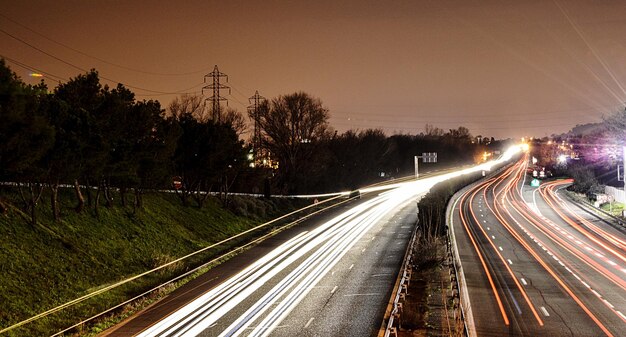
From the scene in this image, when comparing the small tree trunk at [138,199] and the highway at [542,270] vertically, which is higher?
the small tree trunk at [138,199]

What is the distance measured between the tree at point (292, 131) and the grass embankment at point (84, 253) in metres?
32.4

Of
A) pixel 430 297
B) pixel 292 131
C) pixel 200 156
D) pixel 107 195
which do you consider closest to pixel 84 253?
pixel 107 195

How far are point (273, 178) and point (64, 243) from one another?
51727mm

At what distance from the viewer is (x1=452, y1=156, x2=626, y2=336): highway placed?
23812 millimetres

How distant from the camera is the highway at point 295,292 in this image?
23.0 metres

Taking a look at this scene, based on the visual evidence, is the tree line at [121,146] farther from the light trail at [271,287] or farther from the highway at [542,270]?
the highway at [542,270]

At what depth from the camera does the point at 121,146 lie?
38.3m

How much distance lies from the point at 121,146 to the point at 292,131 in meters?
45.3

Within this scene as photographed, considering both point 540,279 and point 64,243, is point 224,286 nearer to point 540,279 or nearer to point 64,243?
point 64,243

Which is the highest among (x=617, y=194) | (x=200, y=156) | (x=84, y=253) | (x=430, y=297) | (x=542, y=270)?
(x=200, y=156)

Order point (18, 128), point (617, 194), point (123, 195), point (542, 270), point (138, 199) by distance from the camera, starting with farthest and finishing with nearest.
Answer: point (617, 194)
point (138, 199)
point (123, 195)
point (542, 270)
point (18, 128)

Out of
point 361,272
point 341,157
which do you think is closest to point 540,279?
point 361,272

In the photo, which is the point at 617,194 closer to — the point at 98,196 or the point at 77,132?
the point at 98,196

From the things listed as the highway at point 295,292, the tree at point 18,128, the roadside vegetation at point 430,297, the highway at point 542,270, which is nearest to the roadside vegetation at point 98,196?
the tree at point 18,128
